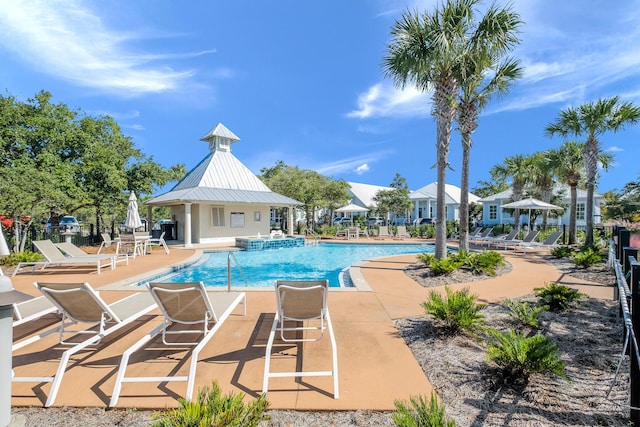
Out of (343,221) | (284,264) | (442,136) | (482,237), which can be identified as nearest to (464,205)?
(442,136)

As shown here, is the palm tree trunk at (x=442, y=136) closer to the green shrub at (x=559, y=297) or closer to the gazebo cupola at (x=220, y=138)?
the green shrub at (x=559, y=297)

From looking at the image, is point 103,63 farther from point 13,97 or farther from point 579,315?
point 579,315

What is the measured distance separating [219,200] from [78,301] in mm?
15504

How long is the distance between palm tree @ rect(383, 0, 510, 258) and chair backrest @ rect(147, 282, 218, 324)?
7.92 metres

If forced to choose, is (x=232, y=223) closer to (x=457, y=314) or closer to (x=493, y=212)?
(x=457, y=314)

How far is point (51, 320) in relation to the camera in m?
4.70

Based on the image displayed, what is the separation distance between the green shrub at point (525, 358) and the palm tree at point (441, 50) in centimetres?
670

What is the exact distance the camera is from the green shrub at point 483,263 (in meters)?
8.10

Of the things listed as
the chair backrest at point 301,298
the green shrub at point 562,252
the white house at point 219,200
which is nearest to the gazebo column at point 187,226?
the white house at point 219,200

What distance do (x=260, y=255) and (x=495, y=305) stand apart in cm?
1165

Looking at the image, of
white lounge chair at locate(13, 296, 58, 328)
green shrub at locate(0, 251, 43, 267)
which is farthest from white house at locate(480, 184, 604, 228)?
green shrub at locate(0, 251, 43, 267)

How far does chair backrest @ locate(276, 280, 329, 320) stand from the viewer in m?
3.45

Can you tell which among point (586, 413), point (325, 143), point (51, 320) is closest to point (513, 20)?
point (586, 413)

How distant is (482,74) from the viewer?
34.3 ft
